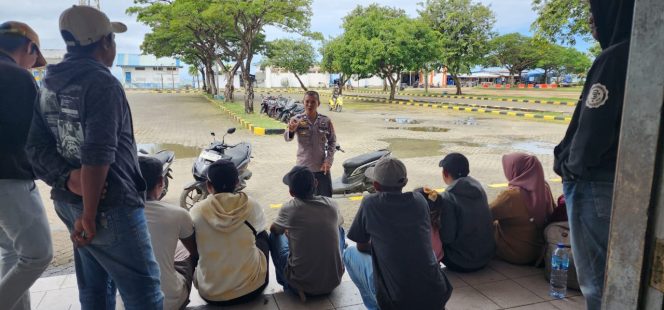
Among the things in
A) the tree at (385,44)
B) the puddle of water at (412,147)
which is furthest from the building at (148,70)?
the puddle of water at (412,147)

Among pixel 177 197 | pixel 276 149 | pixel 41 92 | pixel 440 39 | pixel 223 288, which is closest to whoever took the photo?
pixel 41 92

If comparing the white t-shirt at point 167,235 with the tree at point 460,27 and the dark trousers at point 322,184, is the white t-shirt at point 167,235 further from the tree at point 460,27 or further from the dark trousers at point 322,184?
the tree at point 460,27

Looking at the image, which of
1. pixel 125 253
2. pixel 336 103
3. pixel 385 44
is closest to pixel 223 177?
pixel 125 253

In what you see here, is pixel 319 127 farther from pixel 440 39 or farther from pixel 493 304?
pixel 440 39

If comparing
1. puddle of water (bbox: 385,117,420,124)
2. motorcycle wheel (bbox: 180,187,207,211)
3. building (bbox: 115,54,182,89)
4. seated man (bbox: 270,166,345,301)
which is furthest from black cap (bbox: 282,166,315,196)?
building (bbox: 115,54,182,89)

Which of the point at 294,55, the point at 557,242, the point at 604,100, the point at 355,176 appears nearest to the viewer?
the point at 604,100

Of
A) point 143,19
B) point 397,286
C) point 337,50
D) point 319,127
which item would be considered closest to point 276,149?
point 319,127

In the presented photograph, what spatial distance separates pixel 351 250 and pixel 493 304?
41.4 inches

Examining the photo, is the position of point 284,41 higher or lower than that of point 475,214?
higher

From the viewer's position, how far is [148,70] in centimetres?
5731

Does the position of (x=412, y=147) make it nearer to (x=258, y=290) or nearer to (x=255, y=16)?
(x=258, y=290)

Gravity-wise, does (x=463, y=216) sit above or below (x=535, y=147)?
above

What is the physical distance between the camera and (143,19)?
2152 centimetres

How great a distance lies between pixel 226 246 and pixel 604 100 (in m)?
2.23
